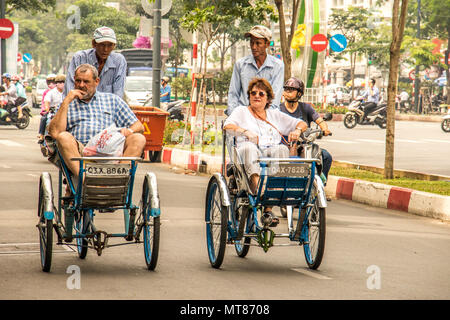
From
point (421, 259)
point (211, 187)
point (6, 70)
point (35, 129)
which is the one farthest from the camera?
point (6, 70)

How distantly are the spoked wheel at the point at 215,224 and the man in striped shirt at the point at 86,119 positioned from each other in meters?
0.67

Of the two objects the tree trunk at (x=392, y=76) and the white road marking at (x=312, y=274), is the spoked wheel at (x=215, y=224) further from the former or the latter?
the tree trunk at (x=392, y=76)

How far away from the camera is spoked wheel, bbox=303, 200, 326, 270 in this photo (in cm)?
657

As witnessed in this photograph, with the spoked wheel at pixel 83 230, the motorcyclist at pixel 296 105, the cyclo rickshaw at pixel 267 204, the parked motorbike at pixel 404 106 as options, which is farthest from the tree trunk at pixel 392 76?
the parked motorbike at pixel 404 106

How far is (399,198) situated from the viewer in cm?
1149

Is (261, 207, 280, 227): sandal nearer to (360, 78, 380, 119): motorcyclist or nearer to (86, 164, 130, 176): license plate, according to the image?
(86, 164, 130, 176): license plate

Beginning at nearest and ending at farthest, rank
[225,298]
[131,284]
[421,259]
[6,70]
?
[225,298], [131,284], [421,259], [6,70]

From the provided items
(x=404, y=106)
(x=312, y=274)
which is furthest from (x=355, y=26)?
(x=312, y=274)

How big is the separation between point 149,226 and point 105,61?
82.3 inches

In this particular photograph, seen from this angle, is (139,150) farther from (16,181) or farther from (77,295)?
(16,181)

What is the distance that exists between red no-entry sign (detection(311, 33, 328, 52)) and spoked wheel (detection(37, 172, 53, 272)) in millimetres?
22193

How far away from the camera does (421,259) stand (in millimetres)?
7629
